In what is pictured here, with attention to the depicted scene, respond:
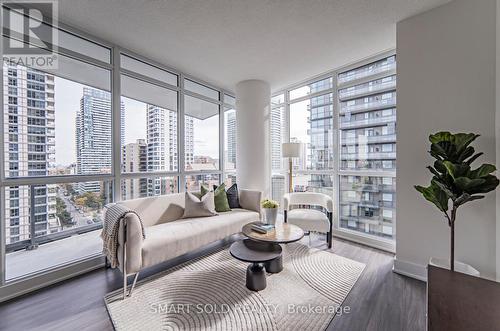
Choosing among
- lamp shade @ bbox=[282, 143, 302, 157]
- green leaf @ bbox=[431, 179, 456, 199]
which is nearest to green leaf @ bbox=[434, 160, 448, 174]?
green leaf @ bbox=[431, 179, 456, 199]

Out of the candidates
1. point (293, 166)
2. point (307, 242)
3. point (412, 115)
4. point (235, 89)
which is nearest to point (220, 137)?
point (235, 89)

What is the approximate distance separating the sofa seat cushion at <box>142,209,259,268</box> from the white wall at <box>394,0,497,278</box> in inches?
83.2

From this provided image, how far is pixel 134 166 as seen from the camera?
2934 millimetres

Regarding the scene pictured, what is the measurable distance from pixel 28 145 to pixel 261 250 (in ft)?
8.97

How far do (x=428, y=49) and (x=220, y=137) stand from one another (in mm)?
3400

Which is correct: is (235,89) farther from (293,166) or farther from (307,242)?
(307,242)

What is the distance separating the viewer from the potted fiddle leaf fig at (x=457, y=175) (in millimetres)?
1620

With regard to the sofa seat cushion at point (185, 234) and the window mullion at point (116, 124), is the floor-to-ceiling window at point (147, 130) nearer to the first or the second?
the window mullion at point (116, 124)

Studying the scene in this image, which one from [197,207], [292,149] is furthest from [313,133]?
[197,207]

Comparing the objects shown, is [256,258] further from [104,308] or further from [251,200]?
[251,200]

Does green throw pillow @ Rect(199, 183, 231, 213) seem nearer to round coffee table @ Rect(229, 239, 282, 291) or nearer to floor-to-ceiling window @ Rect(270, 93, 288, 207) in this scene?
round coffee table @ Rect(229, 239, 282, 291)

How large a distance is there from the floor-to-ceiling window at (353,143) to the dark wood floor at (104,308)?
1.01 meters

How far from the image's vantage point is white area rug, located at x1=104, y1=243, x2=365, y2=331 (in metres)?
1.58

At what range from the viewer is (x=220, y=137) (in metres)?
4.28
